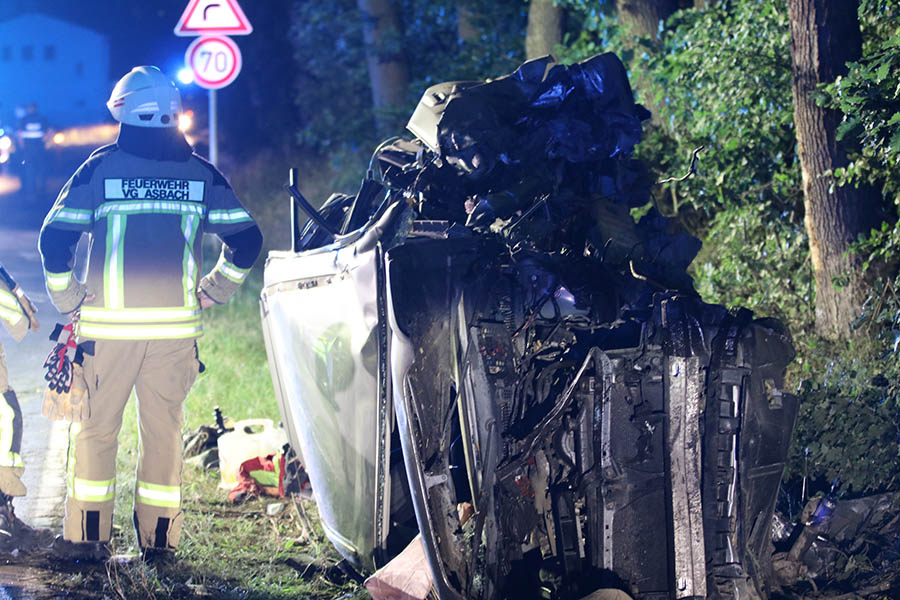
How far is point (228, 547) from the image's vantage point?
484 cm

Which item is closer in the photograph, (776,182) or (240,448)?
(240,448)

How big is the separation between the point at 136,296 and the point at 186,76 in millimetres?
2791

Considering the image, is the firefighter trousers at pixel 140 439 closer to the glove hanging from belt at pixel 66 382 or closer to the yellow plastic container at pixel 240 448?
the glove hanging from belt at pixel 66 382

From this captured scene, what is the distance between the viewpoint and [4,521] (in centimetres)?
466

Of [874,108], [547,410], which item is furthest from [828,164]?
[547,410]

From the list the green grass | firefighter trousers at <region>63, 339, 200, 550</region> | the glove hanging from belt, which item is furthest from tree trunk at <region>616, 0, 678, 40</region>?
the glove hanging from belt

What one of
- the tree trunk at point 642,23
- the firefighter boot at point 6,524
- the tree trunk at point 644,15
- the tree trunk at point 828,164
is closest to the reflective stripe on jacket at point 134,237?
the firefighter boot at point 6,524

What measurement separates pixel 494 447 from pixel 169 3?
809cm

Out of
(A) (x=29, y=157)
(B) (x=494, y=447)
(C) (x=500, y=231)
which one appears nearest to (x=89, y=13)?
(A) (x=29, y=157)

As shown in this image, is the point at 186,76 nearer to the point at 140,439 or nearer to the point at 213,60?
the point at 213,60

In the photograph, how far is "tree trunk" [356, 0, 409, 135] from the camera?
12164 millimetres

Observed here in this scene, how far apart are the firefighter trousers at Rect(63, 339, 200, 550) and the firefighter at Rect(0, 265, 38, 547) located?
0.36 metres

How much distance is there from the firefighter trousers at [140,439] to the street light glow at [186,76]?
2.75 metres

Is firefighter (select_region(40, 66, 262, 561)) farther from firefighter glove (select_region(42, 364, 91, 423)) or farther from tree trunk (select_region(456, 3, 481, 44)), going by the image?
tree trunk (select_region(456, 3, 481, 44))
